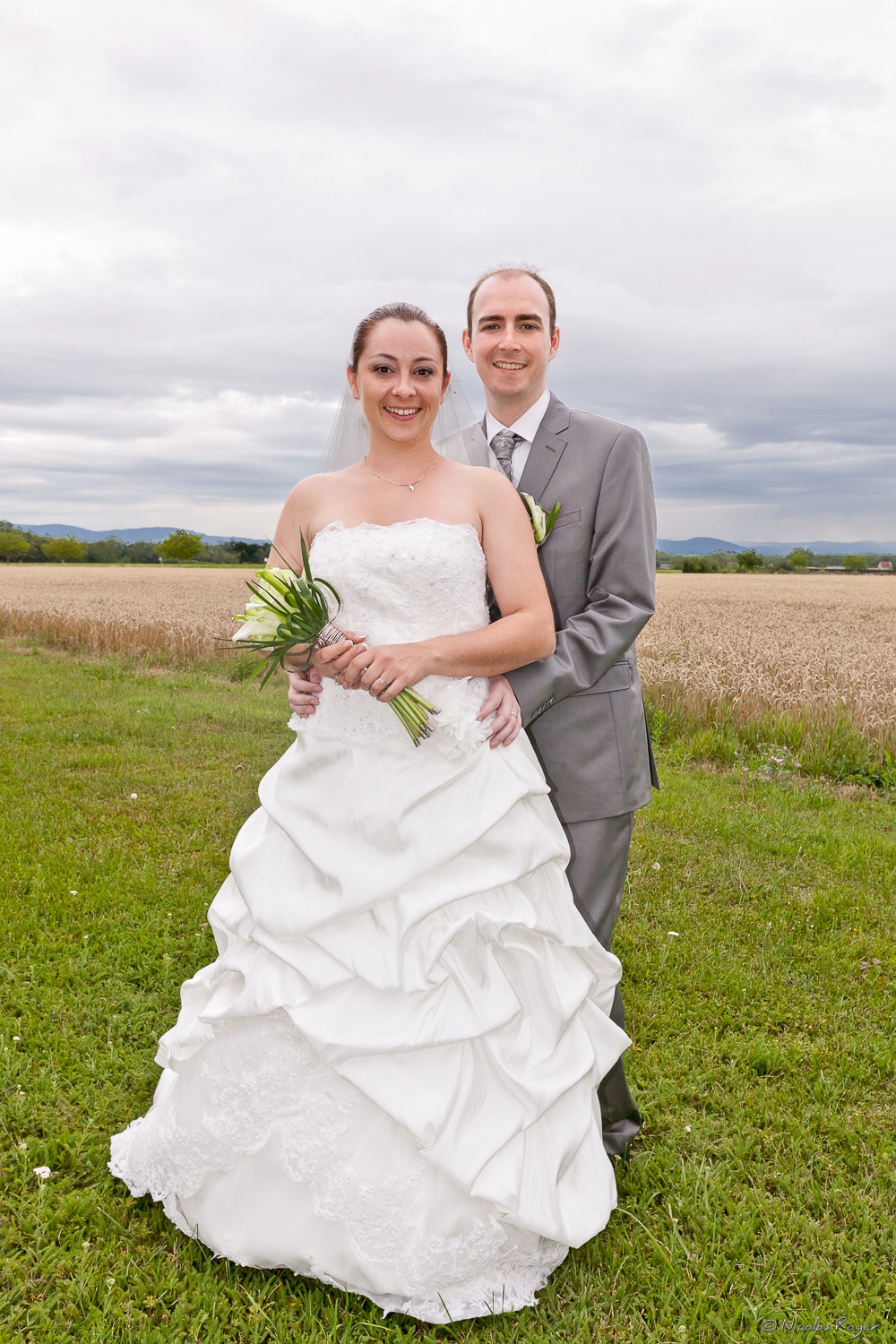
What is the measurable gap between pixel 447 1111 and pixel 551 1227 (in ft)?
2.07

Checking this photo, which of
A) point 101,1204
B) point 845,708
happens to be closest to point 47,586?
point 845,708

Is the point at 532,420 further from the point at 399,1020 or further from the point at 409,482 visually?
the point at 399,1020

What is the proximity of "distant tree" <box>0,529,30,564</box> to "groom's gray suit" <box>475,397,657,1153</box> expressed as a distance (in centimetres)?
10111

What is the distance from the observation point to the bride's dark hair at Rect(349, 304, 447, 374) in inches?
141

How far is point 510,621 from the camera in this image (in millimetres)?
3463

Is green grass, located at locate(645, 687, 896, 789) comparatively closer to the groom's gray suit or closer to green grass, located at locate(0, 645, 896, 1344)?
green grass, located at locate(0, 645, 896, 1344)

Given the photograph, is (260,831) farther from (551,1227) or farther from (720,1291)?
(720,1291)

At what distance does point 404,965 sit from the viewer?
10.7 feet

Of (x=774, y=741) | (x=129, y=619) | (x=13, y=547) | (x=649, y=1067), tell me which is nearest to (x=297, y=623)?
(x=649, y=1067)

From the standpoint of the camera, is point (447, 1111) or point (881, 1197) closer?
point (447, 1111)

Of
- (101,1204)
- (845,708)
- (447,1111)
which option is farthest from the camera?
A: (845,708)

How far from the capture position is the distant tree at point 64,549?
102 meters

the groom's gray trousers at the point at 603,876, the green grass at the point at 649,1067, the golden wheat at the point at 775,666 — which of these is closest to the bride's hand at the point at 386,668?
the groom's gray trousers at the point at 603,876

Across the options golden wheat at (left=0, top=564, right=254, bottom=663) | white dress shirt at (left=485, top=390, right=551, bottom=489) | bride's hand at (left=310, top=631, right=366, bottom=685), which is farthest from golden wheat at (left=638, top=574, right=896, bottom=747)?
bride's hand at (left=310, top=631, right=366, bottom=685)
